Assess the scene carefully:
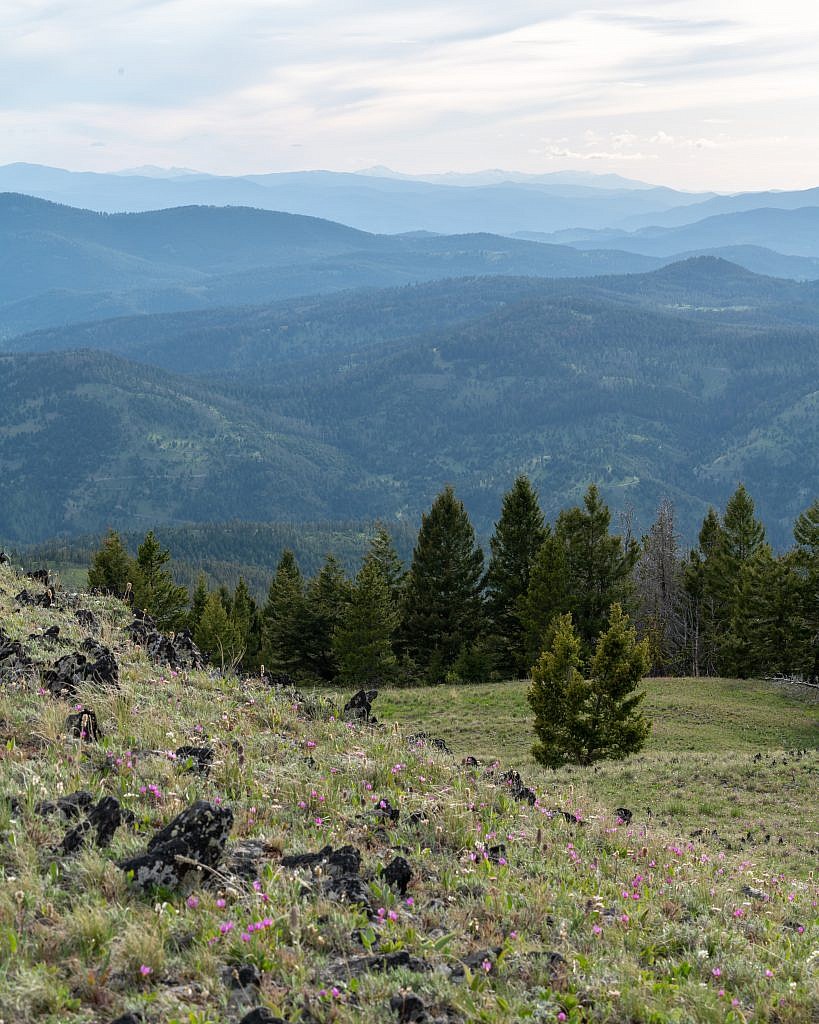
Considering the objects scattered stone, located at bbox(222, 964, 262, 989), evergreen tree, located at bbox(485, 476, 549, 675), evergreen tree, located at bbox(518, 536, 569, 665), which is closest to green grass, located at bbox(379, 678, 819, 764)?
evergreen tree, located at bbox(518, 536, 569, 665)

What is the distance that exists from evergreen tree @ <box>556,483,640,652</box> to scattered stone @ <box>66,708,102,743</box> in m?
37.7

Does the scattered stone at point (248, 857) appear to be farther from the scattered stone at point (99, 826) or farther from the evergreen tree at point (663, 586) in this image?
the evergreen tree at point (663, 586)

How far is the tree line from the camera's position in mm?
42688

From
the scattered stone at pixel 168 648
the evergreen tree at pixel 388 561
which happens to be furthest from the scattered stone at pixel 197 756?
the evergreen tree at pixel 388 561

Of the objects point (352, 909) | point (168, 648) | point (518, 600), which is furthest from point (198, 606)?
point (352, 909)

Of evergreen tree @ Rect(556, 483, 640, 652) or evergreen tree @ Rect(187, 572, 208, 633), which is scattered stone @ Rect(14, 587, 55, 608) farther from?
evergreen tree @ Rect(187, 572, 208, 633)

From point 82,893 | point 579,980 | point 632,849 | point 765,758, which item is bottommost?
point 765,758

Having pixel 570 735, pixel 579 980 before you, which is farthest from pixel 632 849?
pixel 570 735

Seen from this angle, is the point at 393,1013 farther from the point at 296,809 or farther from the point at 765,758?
the point at 765,758

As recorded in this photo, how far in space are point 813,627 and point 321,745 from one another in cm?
3809

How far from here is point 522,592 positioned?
48031 millimetres

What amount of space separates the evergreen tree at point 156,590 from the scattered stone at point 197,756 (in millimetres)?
42956

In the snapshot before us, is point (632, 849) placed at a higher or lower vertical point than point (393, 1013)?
lower

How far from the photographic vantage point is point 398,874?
629 cm
